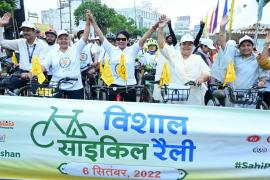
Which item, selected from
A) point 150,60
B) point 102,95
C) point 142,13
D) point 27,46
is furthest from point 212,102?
point 142,13

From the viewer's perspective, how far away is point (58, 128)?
3.87 m

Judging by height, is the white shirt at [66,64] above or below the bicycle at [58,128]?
above

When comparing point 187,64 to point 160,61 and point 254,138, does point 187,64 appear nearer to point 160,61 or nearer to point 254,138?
point 160,61

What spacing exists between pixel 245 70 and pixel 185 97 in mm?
979

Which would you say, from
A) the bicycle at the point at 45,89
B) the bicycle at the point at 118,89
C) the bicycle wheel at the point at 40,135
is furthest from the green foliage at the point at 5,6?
the bicycle wheel at the point at 40,135

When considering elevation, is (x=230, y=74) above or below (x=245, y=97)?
above

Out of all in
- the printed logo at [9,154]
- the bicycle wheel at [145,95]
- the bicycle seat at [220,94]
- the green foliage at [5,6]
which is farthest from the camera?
the green foliage at [5,6]

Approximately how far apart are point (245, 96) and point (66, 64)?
2593 mm

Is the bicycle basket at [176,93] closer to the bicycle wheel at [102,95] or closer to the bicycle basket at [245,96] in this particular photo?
the bicycle basket at [245,96]

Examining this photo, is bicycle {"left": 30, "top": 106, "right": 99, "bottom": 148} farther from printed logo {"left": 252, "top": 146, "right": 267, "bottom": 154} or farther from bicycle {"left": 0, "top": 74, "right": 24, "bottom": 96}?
bicycle {"left": 0, "top": 74, "right": 24, "bottom": 96}

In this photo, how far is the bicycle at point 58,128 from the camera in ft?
12.6

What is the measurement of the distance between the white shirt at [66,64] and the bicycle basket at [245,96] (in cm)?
226

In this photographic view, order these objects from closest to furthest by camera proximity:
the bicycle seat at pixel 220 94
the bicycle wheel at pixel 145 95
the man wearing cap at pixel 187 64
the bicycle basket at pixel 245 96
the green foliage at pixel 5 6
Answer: the bicycle basket at pixel 245 96 < the bicycle seat at pixel 220 94 < the man wearing cap at pixel 187 64 < the bicycle wheel at pixel 145 95 < the green foliage at pixel 5 6

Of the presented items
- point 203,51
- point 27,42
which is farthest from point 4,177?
point 203,51
